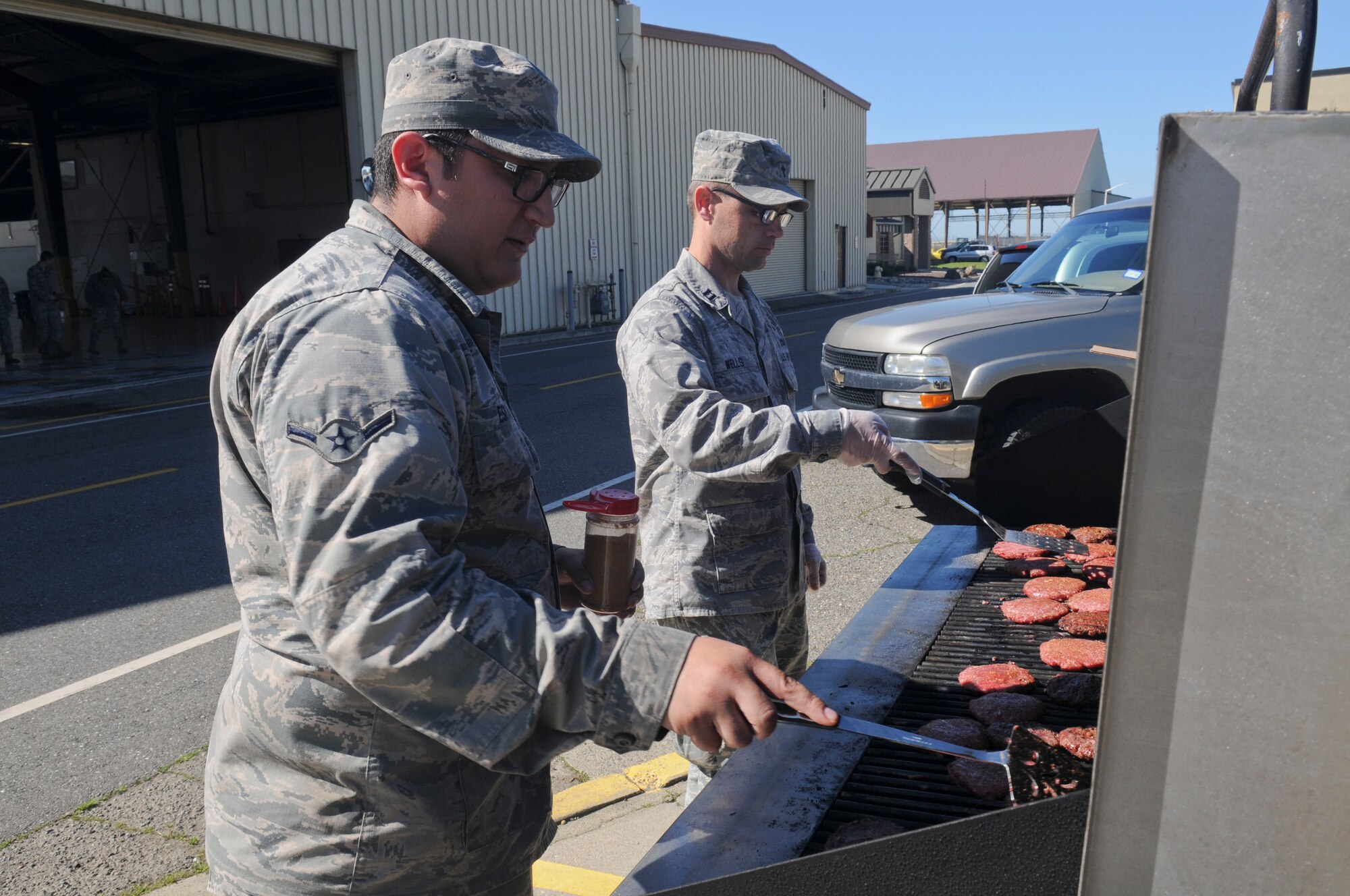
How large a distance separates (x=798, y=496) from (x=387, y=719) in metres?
1.83

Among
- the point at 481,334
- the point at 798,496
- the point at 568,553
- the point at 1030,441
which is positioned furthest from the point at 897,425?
the point at 481,334

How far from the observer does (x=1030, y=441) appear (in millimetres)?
3633

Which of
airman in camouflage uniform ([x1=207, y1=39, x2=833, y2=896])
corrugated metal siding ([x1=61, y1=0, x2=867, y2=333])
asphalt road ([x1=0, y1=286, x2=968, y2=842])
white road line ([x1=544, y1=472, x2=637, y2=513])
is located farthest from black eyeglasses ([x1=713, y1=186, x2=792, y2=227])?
corrugated metal siding ([x1=61, y1=0, x2=867, y2=333])

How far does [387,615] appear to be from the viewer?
1.16 metres

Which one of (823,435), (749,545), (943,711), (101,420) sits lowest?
(101,420)

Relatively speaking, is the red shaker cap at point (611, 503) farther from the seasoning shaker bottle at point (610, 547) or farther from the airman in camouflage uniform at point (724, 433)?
the airman in camouflage uniform at point (724, 433)

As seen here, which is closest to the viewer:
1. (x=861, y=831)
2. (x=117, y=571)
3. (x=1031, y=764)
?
(x=1031, y=764)

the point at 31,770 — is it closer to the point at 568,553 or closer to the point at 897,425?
the point at 568,553

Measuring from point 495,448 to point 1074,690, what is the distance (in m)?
1.80

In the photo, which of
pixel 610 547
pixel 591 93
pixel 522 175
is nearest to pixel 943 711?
pixel 610 547

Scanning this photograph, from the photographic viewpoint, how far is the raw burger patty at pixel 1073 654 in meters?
2.73

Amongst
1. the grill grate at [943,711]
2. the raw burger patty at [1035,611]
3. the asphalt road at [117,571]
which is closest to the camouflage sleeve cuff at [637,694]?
the grill grate at [943,711]

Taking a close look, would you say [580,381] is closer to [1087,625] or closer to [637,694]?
[1087,625]

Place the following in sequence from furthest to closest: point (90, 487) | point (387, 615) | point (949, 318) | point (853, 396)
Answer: point (90, 487)
point (853, 396)
point (949, 318)
point (387, 615)
